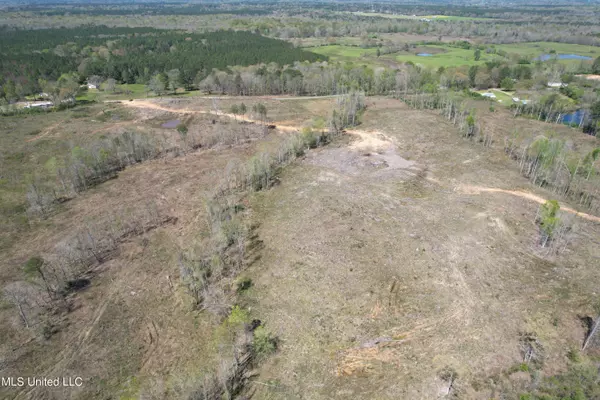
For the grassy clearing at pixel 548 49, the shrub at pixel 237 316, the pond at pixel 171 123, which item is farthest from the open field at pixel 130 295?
the grassy clearing at pixel 548 49

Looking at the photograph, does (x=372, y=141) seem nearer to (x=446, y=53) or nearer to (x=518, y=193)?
(x=518, y=193)

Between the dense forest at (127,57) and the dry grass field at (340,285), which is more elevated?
the dense forest at (127,57)

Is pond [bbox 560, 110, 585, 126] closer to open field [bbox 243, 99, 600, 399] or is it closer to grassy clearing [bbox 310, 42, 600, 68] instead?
open field [bbox 243, 99, 600, 399]

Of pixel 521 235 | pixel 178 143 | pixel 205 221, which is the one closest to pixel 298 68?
pixel 178 143

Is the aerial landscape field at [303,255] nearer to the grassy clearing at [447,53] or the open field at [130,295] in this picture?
the open field at [130,295]

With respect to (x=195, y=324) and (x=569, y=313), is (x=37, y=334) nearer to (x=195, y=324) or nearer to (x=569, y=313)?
(x=195, y=324)

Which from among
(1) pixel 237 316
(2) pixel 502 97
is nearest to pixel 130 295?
(1) pixel 237 316
